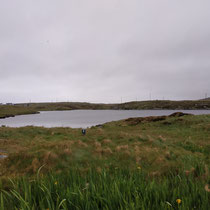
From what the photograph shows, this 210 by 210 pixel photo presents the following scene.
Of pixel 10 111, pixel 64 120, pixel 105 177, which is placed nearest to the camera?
pixel 105 177

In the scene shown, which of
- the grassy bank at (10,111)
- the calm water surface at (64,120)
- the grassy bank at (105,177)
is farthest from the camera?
the grassy bank at (10,111)

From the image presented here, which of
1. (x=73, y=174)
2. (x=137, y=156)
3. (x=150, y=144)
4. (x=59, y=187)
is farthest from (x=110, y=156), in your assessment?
(x=59, y=187)

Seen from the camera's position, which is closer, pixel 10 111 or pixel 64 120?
pixel 64 120

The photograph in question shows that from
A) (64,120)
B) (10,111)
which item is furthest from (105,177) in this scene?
(10,111)

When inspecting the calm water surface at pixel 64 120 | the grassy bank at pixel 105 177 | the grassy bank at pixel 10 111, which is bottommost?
the calm water surface at pixel 64 120


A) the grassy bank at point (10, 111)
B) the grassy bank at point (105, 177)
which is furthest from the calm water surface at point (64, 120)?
the grassy bank at point (105, 177)

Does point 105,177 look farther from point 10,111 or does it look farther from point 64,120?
point 10,111

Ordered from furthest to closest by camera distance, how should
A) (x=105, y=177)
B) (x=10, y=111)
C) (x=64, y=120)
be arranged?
(x=10, y=111) < (x=64, y=120) < (x=105, y=177)

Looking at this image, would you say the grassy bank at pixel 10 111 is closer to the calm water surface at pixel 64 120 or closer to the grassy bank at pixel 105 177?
the calm water surface at pixel 64 120

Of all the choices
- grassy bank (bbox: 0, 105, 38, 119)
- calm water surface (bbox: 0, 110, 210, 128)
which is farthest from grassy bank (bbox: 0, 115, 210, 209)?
grassy bank (bbox: 0, 105, 38, 119)

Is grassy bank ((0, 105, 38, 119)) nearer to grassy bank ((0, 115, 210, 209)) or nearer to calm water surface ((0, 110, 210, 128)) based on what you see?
calm water surface ((0, 110, 210, 128))

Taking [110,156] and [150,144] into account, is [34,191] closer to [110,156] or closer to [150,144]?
[110,156]

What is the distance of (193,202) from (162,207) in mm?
611

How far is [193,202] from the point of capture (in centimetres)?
223
